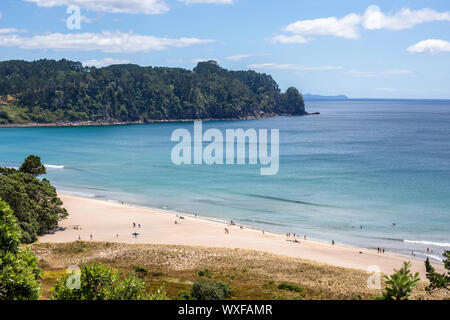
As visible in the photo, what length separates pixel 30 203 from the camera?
50594mm

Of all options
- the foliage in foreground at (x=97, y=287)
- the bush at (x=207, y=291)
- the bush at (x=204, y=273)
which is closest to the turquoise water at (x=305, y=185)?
the bush at (x=204, y=273)

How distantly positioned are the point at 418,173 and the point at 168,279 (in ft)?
232

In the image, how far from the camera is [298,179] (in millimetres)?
85500

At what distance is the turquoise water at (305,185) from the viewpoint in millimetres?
55750

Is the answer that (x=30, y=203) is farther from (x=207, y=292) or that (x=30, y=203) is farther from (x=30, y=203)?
(x=207, y=292)

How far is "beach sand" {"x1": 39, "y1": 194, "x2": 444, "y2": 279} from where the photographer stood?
144ft

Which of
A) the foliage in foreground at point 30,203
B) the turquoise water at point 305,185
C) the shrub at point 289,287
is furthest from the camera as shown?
the turquoise water at point 305,185

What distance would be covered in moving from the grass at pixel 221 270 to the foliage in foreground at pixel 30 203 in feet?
15.4

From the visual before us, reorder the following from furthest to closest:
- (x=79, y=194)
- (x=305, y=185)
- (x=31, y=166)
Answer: (x=305, y=185) → (x=79, y=194) → (x=31, y=166)

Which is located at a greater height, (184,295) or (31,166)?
(31,166)

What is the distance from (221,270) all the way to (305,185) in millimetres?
45108

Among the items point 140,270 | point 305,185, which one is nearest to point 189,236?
point 140,270

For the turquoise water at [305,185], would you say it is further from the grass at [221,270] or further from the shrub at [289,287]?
the shrub at [289,287]

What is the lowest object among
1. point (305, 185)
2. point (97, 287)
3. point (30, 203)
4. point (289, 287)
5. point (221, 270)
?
point (221, 270)
